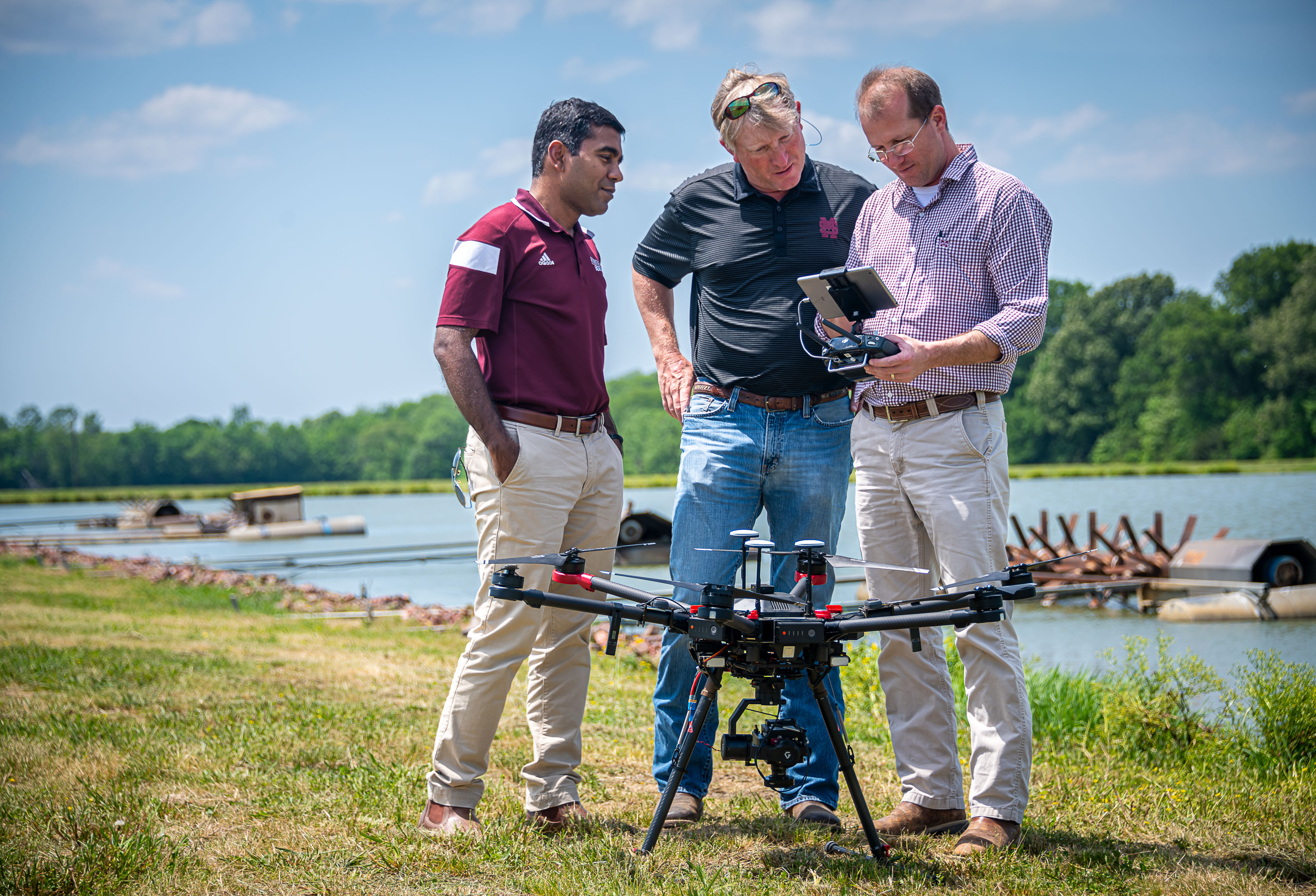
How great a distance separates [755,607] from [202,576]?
729 inches

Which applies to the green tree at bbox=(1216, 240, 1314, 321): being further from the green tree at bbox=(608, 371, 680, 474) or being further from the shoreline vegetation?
the green tree at bbox=(608, 371, 680, 474)

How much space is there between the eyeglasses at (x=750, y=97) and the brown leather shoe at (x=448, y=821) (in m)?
2.66

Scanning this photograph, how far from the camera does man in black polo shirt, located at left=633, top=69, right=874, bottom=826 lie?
156 inches

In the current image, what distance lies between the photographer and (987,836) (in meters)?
3.37

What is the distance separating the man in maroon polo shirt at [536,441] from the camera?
12.2 ft

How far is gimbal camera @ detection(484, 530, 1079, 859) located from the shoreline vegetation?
2135cm

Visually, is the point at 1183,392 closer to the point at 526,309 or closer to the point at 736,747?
the point at 526,309

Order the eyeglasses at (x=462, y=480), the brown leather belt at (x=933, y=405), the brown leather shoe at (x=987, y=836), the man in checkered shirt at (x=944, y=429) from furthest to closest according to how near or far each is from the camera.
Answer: the eyeglasses at (x=462, y=480) < the brown leather belt at (x=933, y=405) < the man in checkered shirt at (x=944, y=429) < the brown leather shoe at (x=987, y=836)

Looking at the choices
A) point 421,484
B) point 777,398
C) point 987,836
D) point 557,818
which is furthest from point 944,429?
point 421,484

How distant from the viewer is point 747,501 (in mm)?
4047

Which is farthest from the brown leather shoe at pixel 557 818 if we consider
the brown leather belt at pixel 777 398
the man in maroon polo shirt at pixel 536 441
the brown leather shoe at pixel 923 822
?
the brown leather belt at pixel 777 398

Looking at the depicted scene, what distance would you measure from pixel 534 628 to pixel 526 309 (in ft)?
3.78

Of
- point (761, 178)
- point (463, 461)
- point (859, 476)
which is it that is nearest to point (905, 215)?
point (761, 178)

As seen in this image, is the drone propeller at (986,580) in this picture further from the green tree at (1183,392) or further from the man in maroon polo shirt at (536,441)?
the green tree at (1183,392)
